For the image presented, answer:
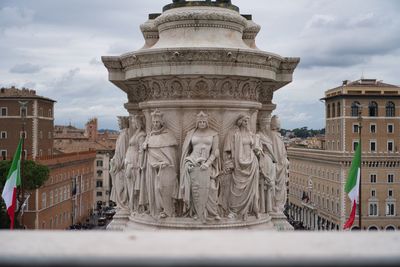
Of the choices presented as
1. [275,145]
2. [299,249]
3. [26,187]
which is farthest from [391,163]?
[299,249]

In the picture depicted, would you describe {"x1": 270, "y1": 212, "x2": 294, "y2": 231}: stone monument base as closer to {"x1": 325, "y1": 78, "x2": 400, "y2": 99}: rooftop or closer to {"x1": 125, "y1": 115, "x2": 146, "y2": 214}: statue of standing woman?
{"x1": 125, "y1": 115, "x2": 146, "y2": 214}: statue of standing woman

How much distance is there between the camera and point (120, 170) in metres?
9.80

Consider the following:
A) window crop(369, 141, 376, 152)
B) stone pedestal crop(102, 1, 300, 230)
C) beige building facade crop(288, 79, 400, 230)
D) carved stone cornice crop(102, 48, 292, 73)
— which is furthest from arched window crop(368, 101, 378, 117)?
carved stone cornice crop(102, 48, 292, 73)

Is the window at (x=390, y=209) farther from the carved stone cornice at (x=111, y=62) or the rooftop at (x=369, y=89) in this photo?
the carved stone cornice at (x=111, y=62)

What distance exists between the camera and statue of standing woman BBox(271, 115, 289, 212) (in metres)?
9.85

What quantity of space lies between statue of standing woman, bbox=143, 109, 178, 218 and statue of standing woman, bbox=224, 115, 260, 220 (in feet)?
2.74

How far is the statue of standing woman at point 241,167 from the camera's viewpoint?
27.5ft

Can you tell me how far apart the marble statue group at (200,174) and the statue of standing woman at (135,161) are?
0.02 metres

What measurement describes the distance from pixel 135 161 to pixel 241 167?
185 centimetres

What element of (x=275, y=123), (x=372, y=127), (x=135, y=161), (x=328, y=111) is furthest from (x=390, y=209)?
(x=135, y=161)

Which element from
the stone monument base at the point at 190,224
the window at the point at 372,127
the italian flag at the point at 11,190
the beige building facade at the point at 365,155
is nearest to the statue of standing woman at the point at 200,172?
the stone monument base at the point at 190,224

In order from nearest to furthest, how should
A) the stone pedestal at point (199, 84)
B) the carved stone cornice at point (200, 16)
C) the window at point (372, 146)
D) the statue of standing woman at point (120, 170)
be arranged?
the stone pedestal at point (199, 84)
the carved stone cornice at point (200, 16)
the statue of standing woman at point (120, 170)
the window at point (372, 146)

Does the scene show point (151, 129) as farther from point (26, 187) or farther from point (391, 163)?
point (391, 163)

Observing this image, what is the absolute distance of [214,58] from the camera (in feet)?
27.4
